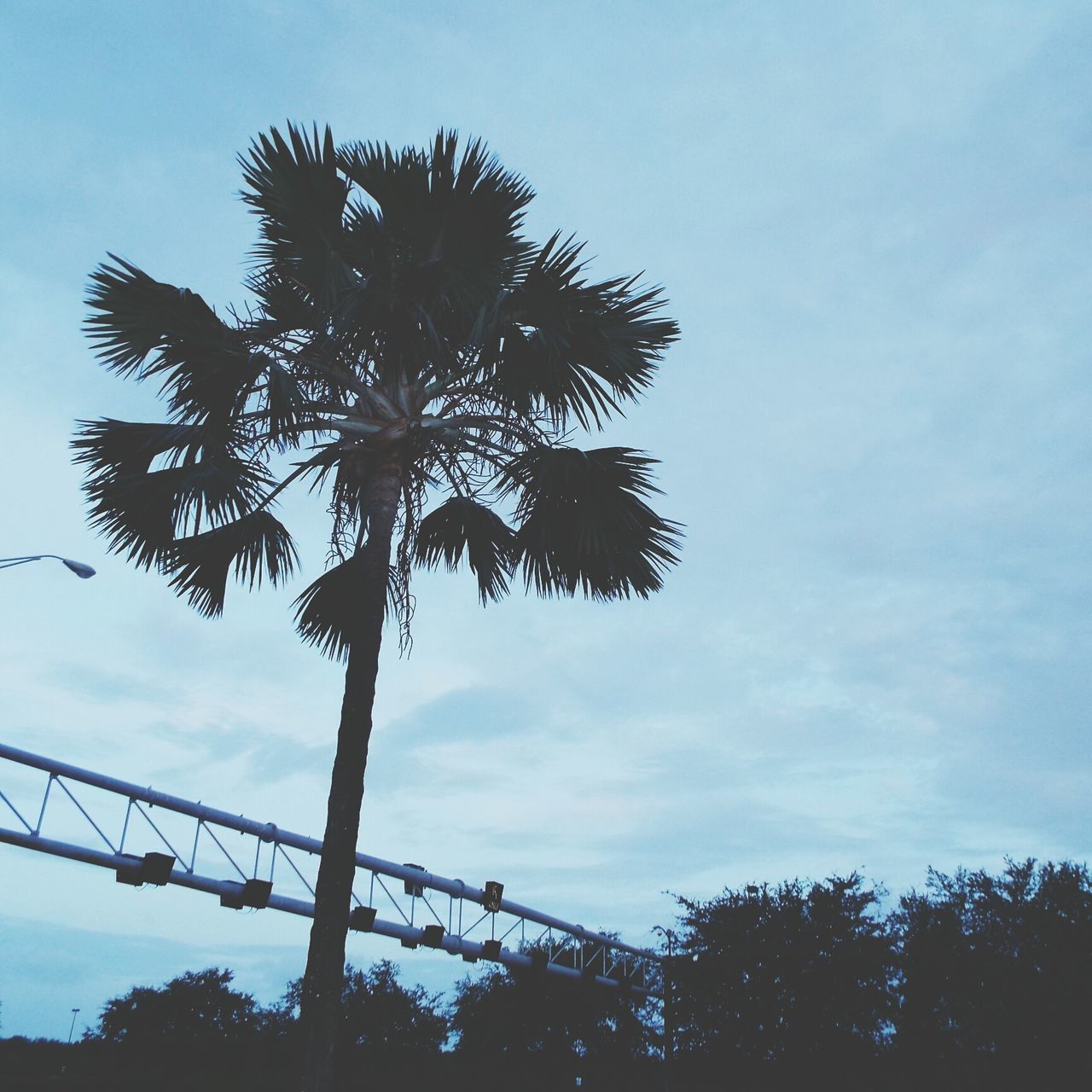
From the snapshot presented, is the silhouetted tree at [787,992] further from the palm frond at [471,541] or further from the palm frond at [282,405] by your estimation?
the palm frond at [282,405]

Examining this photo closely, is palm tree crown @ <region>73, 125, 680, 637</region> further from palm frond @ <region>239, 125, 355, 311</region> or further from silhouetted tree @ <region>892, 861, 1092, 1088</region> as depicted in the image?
silhouetted tree @ <region>892, 861, 1092, 1088</region>

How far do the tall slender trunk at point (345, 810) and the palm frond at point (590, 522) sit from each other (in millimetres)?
1519

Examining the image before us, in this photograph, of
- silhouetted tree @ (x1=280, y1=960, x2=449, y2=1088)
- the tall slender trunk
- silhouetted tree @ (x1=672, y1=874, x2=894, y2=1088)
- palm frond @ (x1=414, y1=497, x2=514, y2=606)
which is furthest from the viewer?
silhouetted tree @ (x1=280, y1=960, x2=449, y2=1088)

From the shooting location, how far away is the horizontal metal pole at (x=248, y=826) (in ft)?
43.8

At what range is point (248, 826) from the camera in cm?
1584

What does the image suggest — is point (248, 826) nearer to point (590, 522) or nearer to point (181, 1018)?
point (590, 522)

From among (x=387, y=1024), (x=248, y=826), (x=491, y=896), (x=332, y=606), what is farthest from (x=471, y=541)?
(x=387, y=1024)

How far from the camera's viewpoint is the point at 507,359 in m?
9.99

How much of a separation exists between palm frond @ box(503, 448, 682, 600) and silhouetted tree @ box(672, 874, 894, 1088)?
18.6 meters

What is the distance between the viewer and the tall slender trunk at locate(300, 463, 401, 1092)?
23.8 feet

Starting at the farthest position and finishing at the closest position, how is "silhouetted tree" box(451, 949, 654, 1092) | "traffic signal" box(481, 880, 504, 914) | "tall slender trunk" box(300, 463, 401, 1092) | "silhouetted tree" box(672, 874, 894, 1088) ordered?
"silhouetted tree" box(451, 949, 654, 1092), "silhouetted tree" box(672, 874, 894, 1088), "traffic signal" box(481, 880, 504, 914), "tall slender trunk" box(300, 463, 401, 1092)

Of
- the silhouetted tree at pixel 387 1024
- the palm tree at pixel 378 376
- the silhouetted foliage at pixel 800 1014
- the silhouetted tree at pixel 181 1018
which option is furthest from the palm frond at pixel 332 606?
the silhouetted tree at pixel 181 1018

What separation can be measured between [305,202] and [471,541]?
4064 millimetres

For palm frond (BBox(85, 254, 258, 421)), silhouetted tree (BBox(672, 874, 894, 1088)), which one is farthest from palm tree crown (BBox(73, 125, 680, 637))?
silhouetted tree (BBox(672, 874, 894, 1088))
